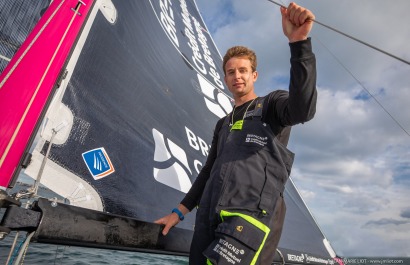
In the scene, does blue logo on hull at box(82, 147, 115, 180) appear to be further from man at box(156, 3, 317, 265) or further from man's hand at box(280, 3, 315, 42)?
man's hand at box(280, 3, 315, 42)

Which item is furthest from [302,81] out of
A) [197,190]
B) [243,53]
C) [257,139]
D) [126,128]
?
[126,128]

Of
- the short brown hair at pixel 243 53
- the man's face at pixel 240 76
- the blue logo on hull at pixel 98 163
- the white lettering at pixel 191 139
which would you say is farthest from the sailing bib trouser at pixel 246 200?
the white lettering at pixel 191 139

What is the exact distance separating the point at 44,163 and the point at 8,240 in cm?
437

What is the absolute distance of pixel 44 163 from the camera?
4.32ft

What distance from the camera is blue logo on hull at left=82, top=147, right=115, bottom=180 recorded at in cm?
158

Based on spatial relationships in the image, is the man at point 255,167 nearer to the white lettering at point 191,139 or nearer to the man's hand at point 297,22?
the man's hand at point 297,22

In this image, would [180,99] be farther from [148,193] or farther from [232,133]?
[232,133]

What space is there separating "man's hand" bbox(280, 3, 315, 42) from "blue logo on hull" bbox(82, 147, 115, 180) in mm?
1228

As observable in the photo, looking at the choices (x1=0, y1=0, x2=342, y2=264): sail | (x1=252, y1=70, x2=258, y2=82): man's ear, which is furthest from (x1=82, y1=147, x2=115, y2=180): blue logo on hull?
(x1=252, y1=70, x2=258, y2=82): man's ear

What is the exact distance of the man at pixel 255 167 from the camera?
3.04 ft

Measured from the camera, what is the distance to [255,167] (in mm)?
1119

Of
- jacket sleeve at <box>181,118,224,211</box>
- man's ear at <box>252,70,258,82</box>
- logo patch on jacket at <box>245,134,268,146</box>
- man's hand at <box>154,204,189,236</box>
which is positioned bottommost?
man's hand at <box>154,204,189,236</box>

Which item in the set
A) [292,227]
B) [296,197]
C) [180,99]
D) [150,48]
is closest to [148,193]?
[180,99]

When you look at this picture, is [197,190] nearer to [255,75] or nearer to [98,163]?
[98,163]
